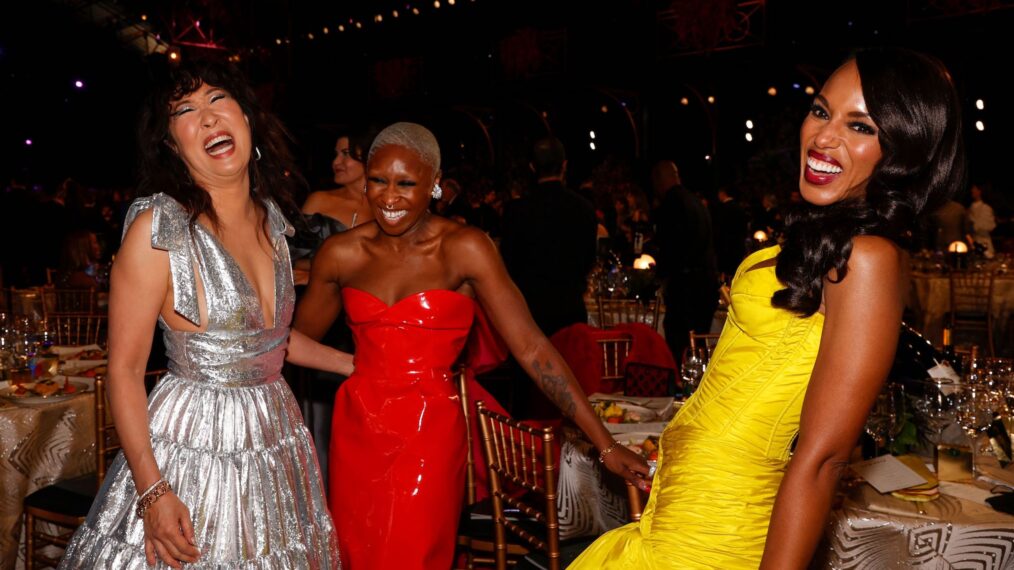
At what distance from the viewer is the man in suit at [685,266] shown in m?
6.25

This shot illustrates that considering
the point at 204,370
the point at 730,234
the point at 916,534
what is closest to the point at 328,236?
the point at 204,370

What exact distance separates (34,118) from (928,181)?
2646 cm

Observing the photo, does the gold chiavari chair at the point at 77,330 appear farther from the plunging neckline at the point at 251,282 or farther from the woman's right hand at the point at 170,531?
the woman's right hand at the point at 170,531

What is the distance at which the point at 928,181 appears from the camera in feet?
4.31

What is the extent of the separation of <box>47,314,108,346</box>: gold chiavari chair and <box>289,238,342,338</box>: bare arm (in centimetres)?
345

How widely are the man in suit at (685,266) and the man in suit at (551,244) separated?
4.40 ft

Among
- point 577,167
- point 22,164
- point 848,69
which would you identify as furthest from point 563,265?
point 22,164

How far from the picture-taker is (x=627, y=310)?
6535mm

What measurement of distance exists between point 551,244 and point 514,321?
2.50 m

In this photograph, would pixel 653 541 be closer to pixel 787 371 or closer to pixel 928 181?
pixel 787 371

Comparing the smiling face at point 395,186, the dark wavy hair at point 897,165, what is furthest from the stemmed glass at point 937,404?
the smiling face at point 395,186

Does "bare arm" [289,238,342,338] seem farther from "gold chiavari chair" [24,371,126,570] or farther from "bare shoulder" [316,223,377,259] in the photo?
"gold chiavari chair" [24,371,126,570]

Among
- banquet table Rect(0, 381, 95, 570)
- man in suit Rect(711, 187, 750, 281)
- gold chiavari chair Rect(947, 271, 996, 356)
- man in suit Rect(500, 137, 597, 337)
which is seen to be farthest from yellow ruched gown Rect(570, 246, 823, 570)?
man in suit Rect(711, 187, 750, 281)

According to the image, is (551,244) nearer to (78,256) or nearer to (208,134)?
(208,134)
